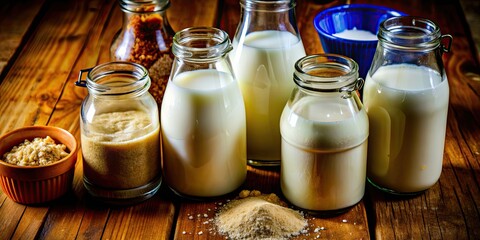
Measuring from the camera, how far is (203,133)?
1216mm

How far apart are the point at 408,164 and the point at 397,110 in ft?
0.37

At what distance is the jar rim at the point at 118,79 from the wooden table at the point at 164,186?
21 centimetres

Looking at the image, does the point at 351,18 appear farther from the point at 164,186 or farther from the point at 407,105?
the point at 164,186

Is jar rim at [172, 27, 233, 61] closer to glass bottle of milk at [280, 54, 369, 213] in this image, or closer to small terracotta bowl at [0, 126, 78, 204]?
glass bottle of milk at [280, 54, 369, 213]

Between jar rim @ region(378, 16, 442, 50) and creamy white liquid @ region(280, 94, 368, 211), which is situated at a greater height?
jar rim @ region(378, 16, 442, 50)

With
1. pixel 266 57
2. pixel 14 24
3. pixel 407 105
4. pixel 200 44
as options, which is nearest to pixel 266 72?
pixel 266 57

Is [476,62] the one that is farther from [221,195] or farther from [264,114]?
[221,195]

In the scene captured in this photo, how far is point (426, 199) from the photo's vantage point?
1.28 meters

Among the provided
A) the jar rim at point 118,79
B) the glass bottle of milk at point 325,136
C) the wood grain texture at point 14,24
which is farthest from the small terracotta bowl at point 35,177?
the wood grain texture at point 14,24

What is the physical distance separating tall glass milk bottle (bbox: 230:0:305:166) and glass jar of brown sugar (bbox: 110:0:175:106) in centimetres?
22

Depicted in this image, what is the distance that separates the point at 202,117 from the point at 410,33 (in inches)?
15.5

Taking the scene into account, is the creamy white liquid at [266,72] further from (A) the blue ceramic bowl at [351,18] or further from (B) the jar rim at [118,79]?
(A) the blue ceramic bowl at [351,18]

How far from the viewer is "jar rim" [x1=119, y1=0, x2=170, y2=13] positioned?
146cm

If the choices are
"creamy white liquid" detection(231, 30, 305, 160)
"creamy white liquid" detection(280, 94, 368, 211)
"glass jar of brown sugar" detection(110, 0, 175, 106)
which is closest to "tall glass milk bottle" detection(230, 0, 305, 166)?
"creamy white liquid" detection(231, 30, 305, 160)
